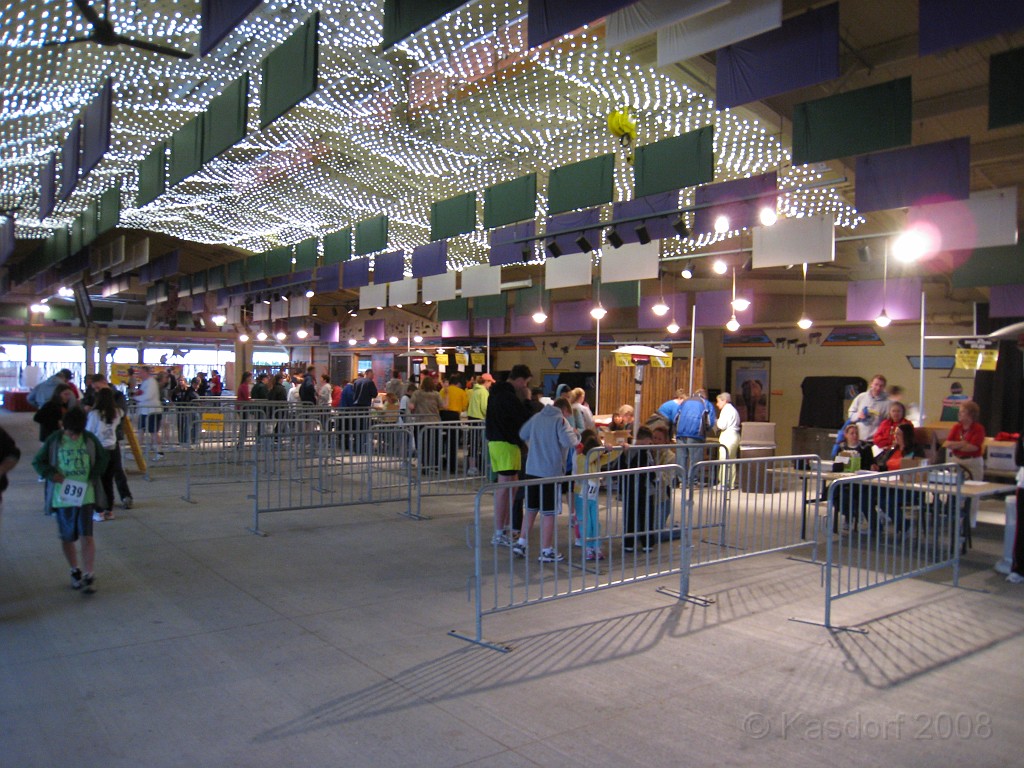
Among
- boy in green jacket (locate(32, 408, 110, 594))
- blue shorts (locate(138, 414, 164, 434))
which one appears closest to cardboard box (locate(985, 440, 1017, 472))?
boy in green jacket (locate(32, 408, 110, 594))

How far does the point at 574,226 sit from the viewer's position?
493 inches

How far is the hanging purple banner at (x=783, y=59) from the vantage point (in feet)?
19.8

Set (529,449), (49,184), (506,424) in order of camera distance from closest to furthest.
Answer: (529,449)
(506,424)
(49,184)

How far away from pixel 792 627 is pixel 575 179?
6837 mm

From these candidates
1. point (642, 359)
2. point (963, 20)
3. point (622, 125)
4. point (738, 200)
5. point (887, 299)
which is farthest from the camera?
point (642, 359)

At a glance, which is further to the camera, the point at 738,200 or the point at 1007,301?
the point at 1007,301

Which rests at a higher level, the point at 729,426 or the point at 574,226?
the point at 574,226

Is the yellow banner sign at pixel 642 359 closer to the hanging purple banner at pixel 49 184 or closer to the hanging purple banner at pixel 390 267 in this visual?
the hanging purple banner at pixel 390 267

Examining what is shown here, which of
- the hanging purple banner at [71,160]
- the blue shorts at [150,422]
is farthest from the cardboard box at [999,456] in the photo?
the blue shorts at [150,422]

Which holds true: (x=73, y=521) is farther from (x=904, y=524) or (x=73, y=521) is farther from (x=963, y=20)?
(x=963, y=20)

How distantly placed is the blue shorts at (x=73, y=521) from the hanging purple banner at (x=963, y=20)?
7.30 metres

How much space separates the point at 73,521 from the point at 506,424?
3.94 metres

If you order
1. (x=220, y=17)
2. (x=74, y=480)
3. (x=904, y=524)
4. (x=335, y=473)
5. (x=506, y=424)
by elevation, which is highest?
(x=220, y=17)

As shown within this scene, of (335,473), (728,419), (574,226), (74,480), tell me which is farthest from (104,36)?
(728,419)
